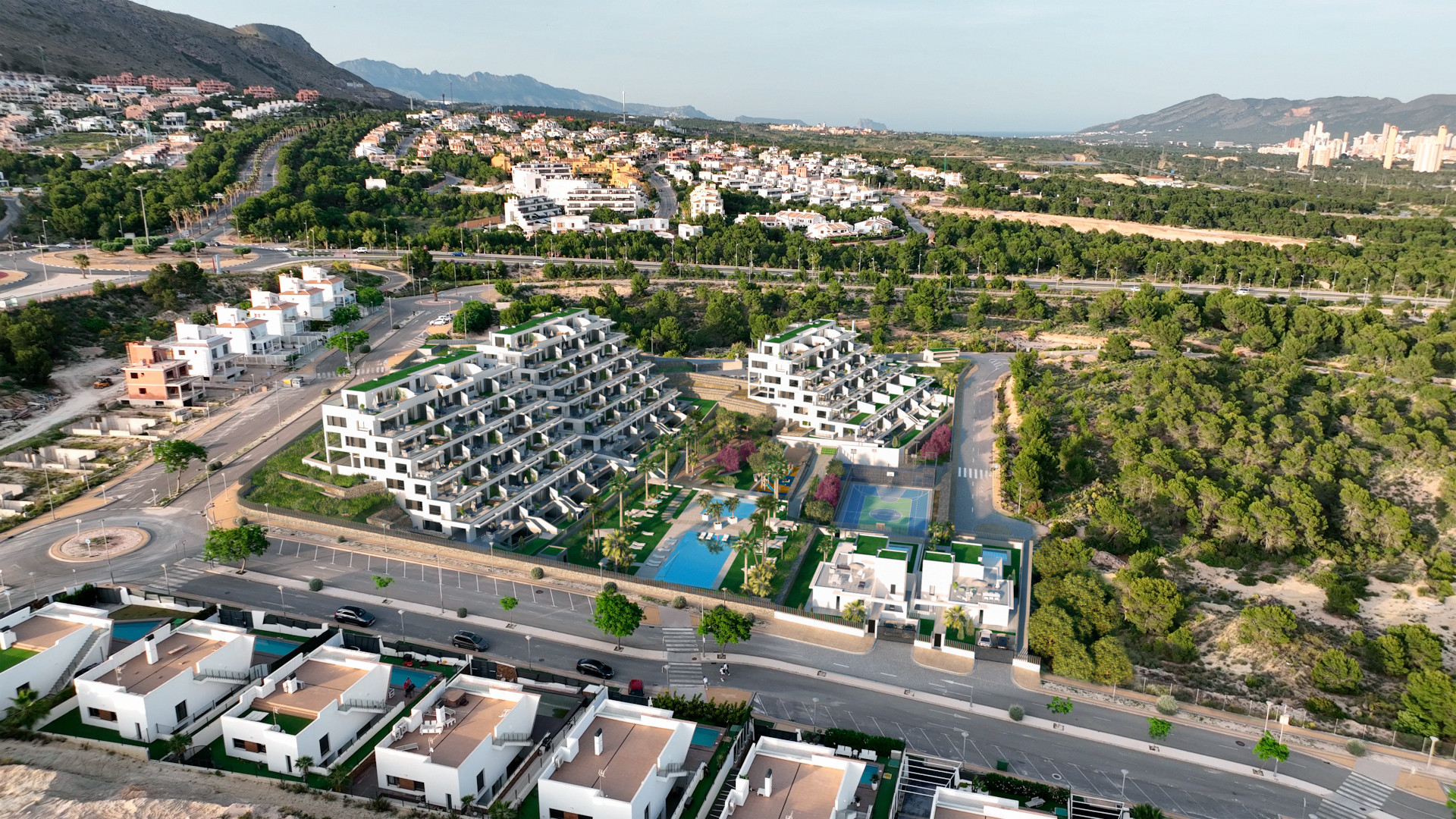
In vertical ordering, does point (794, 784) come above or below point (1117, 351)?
below

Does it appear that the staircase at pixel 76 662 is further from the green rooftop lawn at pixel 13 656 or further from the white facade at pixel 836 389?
the white facade at pixel 836 389

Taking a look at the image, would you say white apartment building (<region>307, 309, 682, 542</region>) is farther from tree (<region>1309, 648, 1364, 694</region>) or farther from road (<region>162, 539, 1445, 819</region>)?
tree (<region>1309, 648, 1364, 694</region>)

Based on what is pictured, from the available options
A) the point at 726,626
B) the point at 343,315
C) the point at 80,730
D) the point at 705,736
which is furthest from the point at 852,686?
the point at 343,315

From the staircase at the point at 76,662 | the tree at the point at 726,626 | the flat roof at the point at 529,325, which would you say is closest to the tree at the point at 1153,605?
the tree at the point at 726,626

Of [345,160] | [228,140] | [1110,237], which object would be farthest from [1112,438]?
[228,140]

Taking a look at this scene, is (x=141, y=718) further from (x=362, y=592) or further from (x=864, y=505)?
(x=864, y=505)

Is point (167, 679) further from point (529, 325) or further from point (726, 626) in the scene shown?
point (529, 325)
